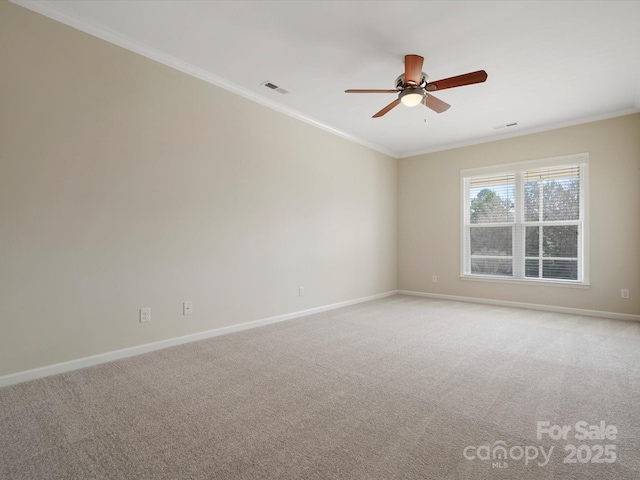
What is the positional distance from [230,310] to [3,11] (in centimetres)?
305

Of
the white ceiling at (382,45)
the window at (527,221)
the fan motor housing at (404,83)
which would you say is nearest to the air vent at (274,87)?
the white ceiling at (382,45)

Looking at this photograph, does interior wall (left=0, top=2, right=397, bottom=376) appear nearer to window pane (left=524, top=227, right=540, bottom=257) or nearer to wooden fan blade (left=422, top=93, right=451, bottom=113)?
wooden fan blade (left=422, top=93, right=451, bottom=113)

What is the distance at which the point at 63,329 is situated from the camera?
252 cm

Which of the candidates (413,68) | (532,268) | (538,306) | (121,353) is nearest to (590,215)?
(532,268)

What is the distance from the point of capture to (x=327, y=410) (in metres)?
1.95

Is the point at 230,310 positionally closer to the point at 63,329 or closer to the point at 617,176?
the point at 63,329

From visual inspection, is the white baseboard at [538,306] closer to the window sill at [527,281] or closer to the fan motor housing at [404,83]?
the window sill at [527,281]

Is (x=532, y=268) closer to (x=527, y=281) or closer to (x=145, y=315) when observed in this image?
(x=527, y=281)

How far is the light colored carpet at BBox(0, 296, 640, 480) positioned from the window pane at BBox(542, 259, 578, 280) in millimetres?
1542

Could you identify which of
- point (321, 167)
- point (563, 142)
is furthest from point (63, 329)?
point (563, 142)

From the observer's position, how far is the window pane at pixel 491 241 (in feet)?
17.5

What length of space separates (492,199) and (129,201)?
538 cm

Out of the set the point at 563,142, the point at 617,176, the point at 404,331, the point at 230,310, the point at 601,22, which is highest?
the point at 601,22

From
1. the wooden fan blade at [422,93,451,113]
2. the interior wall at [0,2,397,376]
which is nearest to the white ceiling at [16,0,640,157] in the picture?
the interior wall at [0,2,397,376]
